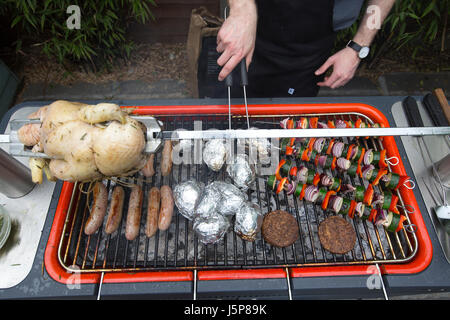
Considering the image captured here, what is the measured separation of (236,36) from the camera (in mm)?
2174

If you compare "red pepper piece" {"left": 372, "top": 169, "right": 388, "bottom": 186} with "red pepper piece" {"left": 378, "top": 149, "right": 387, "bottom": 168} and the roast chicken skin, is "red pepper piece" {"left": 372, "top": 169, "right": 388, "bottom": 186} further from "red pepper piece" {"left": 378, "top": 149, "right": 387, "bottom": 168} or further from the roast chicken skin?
the roast chicken skin

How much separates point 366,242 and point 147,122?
76.6 inches

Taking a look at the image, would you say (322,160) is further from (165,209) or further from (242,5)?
(242,5)

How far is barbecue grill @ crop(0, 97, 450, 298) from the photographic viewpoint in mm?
1936

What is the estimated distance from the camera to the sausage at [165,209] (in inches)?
83.4

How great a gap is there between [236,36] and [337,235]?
175 cm

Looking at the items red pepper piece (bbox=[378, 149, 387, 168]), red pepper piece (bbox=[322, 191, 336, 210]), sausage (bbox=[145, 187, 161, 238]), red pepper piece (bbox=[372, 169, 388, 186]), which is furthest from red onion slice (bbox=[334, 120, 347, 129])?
sausage (bbox=[145, 187, 161, 238])

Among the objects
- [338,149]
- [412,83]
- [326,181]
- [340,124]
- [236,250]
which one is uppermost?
[412,83]

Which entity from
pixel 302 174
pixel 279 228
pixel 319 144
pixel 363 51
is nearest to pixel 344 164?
pixel 319 144

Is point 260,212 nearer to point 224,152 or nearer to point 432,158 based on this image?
point 224,152

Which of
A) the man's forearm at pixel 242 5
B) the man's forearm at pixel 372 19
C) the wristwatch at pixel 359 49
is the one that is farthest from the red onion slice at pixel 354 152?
the man's forearm at pixel 242 5

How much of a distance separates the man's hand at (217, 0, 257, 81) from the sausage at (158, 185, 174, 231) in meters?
1.01

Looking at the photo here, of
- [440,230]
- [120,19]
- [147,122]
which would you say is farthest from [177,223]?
[120,19]

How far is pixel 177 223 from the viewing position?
7.39 feet
